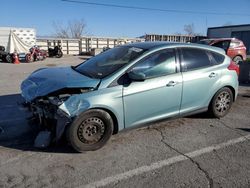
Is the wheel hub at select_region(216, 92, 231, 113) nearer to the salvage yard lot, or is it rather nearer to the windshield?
the salvage yard lot

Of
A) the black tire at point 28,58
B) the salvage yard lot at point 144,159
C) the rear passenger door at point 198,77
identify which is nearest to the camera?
the salvage yard lot at point 144,159

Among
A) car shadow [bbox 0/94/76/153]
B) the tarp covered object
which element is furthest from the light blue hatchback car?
the tarp covered object

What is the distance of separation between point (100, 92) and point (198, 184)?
1808mm

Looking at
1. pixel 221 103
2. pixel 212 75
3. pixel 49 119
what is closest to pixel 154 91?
pixel 212 75

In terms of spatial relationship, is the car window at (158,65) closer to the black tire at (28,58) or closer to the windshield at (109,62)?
the windshield at (109,62)

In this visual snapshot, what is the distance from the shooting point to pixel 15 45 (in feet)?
74.8

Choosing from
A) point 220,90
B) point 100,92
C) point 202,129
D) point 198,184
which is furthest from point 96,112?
point 220,90

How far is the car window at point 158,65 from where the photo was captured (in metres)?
4.32

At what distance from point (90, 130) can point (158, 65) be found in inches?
62.1

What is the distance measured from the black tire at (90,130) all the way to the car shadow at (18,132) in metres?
0.23

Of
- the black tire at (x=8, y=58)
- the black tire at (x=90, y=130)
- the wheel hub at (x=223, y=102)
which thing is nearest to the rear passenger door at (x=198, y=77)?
the wheel hub at (x=223, y=102)

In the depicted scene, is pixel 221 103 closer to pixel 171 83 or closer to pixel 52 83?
pixel 171 83

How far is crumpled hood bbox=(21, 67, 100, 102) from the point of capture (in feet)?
12.8

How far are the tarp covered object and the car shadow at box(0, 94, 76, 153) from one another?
18073mm
